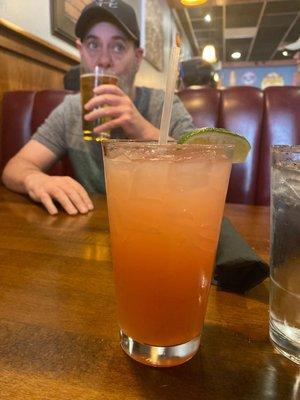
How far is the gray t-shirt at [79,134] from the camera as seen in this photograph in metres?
1.75

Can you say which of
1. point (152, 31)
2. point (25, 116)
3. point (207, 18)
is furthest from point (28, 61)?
point (207, 18)

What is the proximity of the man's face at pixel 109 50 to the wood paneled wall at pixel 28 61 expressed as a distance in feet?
1.68

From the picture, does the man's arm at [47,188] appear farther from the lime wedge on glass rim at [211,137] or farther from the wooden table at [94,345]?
the lime wedge on glass rim at [211,137]

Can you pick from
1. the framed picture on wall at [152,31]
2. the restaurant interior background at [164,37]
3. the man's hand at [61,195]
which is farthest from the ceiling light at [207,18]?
the man's hand at [61,195]

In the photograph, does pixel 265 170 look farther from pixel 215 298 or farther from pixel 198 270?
pixel 198 270

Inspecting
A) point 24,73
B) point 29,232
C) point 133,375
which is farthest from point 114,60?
point 133,375

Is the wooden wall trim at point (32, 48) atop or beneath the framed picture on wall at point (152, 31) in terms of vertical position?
beneath

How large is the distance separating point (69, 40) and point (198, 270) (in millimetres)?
2680

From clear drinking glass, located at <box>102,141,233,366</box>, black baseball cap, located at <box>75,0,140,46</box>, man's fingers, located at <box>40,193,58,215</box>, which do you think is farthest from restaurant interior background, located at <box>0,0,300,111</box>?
clear drinking glass, located at <box>102,141,233,366</box>

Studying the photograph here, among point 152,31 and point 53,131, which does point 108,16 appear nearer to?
point 53,131

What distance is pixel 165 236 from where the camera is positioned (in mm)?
397

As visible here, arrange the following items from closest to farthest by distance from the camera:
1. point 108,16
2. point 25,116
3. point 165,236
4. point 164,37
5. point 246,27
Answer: point 165,236 < point 108,16 < point 25,116 < point 164,37 < point 246,27

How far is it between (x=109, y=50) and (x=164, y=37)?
4.57 meters

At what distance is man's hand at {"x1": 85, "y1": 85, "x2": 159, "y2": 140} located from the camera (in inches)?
50.8
